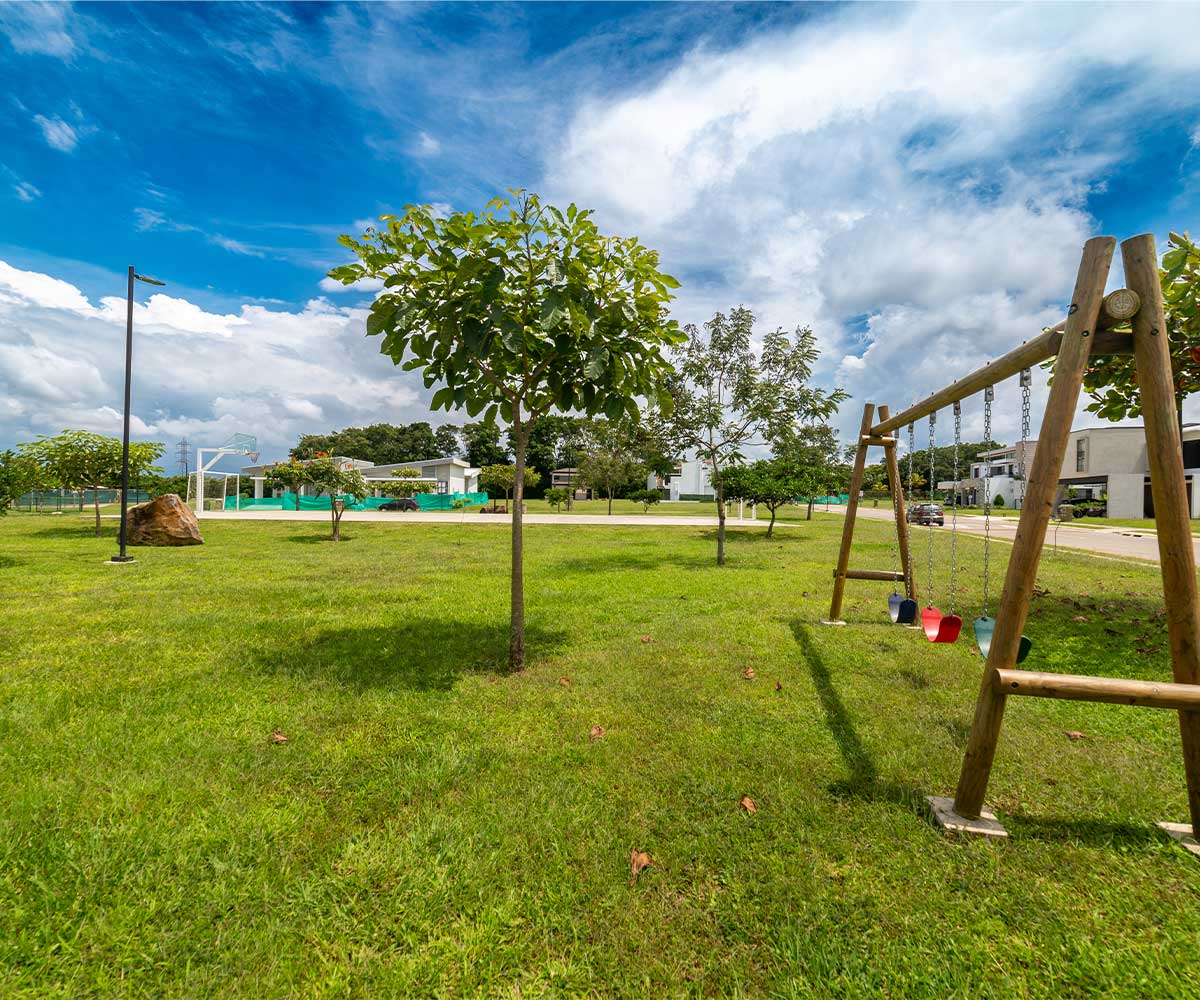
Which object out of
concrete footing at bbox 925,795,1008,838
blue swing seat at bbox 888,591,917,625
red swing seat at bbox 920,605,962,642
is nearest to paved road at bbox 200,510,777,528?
blue swing seat at bbox 888,591,917,625

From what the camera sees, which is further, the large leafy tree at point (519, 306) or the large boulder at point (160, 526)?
the large boulder at point (160, 526)

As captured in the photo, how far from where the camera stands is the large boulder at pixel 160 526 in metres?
15.7

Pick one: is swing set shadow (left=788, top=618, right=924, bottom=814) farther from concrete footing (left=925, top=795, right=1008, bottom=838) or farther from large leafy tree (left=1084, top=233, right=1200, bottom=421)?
large leafy tree (left=1084, top=233, right=1200, bottom=421)

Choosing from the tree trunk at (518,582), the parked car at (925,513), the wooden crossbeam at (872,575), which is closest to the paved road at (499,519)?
the parked car at (925,513)

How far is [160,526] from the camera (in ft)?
51.6

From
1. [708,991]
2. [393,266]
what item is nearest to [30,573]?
[393,266]

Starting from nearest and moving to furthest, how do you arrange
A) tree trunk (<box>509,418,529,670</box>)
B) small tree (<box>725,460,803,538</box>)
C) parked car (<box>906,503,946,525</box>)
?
tree trunk (<box>509,418,529,670</box>), parked car (<box>906,503,946,525</box>), small tree (<box>725,460,803,538</box>)

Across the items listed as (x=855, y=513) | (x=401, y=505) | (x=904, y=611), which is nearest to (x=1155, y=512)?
(x=904, y=611)

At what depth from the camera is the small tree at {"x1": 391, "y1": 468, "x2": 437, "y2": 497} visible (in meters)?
46.6

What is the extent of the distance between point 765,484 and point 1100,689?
642 inches

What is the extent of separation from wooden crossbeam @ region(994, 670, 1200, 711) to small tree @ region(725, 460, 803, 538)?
50.0ft

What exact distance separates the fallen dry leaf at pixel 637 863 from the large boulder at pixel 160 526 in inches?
710

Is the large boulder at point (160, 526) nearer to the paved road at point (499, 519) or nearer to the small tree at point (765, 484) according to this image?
the paved road at point (499, 519)

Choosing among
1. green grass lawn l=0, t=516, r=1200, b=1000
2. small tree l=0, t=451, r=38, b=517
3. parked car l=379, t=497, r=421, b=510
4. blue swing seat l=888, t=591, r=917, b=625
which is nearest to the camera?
green grass lawn l=0, t=516, r=1200, b=1000
